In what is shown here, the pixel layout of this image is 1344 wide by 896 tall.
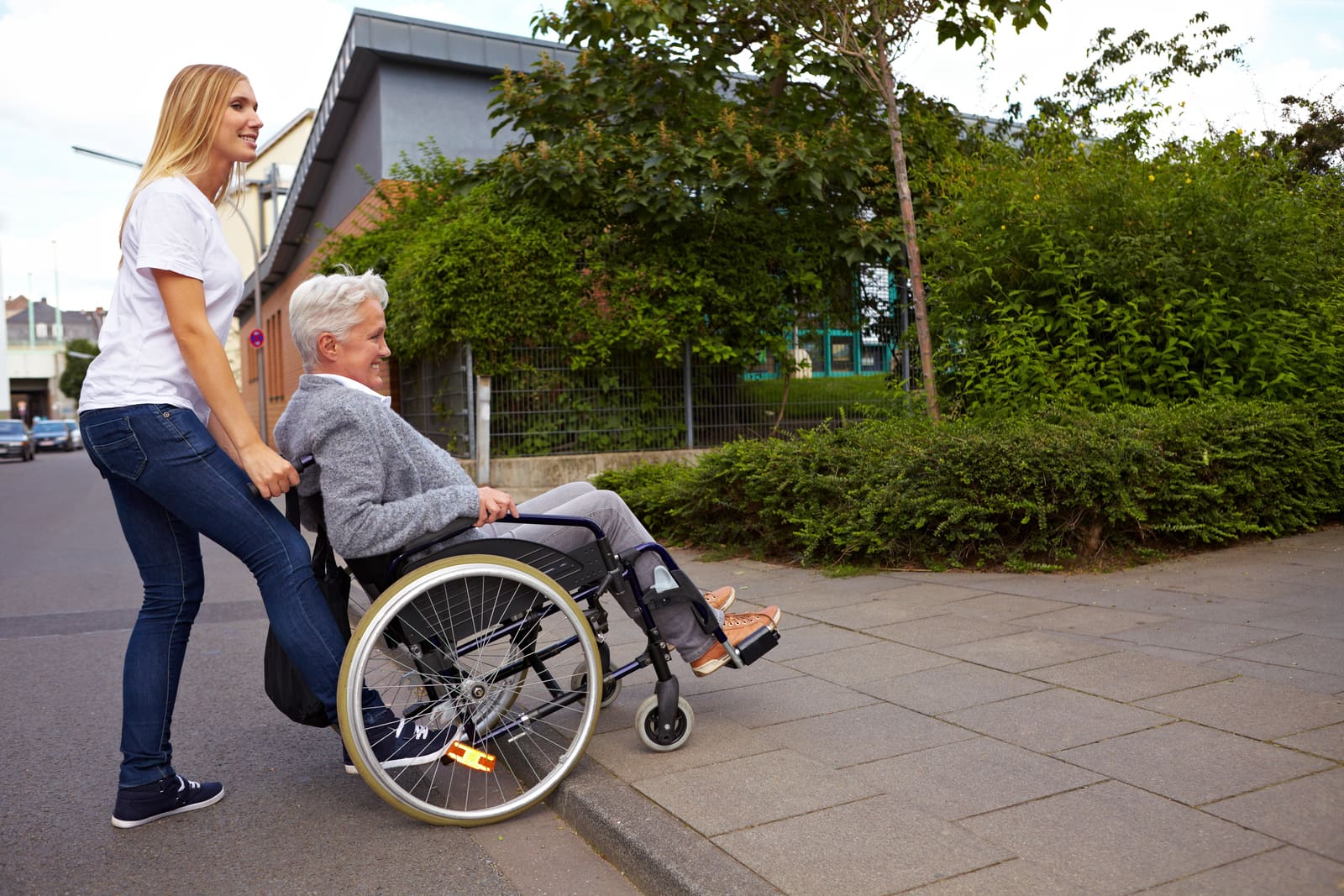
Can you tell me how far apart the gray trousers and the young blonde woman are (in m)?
0.66

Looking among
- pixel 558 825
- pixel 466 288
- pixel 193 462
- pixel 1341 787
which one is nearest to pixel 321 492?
pixel 193 462

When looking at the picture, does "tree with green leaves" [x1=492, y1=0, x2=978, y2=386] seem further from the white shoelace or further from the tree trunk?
the white shoelace

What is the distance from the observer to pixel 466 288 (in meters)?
12.2

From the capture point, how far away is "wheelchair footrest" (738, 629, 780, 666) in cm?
345

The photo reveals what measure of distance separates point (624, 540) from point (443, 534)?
0.60 meters

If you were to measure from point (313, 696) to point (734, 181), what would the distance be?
9910 millimetres

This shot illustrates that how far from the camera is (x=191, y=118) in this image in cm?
Result: 308

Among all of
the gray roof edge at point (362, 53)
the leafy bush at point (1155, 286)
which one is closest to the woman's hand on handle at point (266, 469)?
the leafy bush at point (1155, 286)

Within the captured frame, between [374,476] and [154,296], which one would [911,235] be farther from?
[154,296]

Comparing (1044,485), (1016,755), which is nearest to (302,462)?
(1016,755)

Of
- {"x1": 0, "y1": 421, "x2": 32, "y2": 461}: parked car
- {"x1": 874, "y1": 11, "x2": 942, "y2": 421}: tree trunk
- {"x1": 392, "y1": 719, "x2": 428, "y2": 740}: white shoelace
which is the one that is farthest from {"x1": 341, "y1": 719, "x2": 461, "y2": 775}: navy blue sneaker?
{"x1": 0, "y1": 421, "x2": 32, "y2": 461}: parked car

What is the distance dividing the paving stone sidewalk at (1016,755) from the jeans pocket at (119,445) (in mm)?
1569

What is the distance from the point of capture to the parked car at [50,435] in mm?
60000

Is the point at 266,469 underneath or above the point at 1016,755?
above
